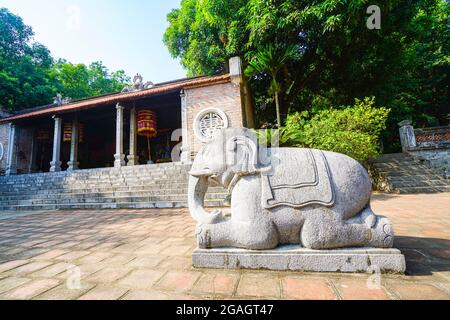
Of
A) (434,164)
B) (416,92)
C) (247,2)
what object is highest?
(247,2)

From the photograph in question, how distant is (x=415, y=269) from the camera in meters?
1.74

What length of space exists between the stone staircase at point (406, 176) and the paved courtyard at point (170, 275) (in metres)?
6.20

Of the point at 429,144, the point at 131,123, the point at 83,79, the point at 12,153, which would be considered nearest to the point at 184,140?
the point at 131,123

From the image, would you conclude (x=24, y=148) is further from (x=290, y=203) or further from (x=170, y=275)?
(x=290, y=203)

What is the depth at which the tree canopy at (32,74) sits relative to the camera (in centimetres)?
1603

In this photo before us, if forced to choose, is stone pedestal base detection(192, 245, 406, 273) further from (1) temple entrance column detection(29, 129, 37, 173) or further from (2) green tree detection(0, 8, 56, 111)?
(2) green tree detection(0, 8, 56, 111)

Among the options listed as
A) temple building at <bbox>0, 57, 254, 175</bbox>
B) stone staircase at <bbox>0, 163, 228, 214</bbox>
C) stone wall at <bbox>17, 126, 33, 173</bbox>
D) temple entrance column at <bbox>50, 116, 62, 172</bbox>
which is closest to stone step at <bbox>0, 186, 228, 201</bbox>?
stone staircase at <bbox>0, 163, 228, 214</bbox>

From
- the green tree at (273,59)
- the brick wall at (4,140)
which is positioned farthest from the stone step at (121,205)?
the brick wall at (4,140)

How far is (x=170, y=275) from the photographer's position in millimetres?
1830

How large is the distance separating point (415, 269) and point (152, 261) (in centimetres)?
234

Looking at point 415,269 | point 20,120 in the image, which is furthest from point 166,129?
point 415,269

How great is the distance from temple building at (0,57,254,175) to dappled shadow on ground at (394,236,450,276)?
7.21 meters
